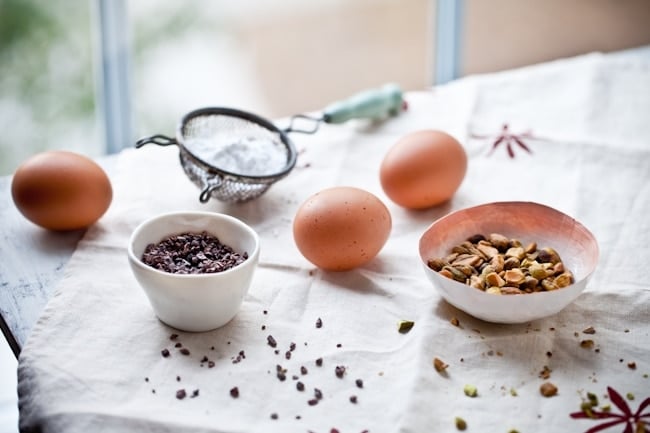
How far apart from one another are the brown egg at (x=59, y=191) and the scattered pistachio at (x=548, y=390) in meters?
0.63

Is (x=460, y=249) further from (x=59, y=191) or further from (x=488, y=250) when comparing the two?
(x=59, y=191)

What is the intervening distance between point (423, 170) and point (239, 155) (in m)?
0.27

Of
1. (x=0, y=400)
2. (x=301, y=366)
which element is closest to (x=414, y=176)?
(x=301, y=366)

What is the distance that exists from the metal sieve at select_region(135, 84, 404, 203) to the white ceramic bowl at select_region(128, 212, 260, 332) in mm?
145

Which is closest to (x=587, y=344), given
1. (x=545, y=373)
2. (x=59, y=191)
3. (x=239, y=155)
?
(x=545, y=373)

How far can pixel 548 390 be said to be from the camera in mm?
865

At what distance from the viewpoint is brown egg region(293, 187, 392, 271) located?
1.05m

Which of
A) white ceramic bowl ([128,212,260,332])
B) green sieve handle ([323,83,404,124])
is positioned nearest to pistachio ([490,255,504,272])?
white ceramic bowl ([128,212,260,332])

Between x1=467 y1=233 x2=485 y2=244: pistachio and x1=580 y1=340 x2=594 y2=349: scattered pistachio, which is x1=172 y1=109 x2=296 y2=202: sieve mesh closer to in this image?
x1=467 y1=233 x2=485 y2=244: pistachio

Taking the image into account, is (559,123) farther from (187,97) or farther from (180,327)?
(187,97)

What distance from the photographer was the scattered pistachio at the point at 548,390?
0.86m

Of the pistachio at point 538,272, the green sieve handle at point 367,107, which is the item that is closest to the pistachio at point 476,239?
the pistachio at point 538,272

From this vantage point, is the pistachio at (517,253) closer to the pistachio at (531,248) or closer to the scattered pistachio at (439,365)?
the pistachio at (531,248)

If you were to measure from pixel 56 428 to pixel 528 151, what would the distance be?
0.89 m
